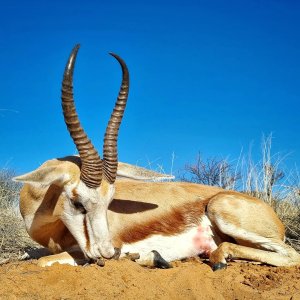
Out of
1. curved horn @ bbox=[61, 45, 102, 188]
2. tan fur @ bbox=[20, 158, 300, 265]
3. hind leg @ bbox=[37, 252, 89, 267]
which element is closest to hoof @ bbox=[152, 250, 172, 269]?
tan fur @ bbox=[20, 158, 300, 265]

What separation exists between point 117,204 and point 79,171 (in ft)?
3.59

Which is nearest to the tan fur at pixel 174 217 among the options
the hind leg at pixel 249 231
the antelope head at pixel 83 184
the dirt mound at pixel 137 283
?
the hind leg at pixel 249 231

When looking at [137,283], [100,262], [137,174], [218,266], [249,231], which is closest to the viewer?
[137,283]

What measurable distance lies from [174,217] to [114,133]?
153 centimetres

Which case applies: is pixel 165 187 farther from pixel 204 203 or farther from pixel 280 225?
pixel 280 225

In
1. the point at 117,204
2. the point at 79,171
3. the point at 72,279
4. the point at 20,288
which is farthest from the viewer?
the point at 117,204

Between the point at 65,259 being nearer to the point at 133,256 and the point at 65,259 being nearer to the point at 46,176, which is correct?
the point at 133,256

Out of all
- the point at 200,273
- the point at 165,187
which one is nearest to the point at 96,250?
the point at 200,273

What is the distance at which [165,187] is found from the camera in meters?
7.17

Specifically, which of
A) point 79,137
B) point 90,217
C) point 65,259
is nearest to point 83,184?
point 90,217

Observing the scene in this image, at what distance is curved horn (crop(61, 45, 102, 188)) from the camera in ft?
18.9

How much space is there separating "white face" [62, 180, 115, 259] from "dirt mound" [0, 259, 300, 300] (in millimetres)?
440

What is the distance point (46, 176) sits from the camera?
19.3 feet

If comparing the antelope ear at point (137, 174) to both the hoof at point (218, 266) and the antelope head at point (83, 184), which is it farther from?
the hoof at point (218, 266)
